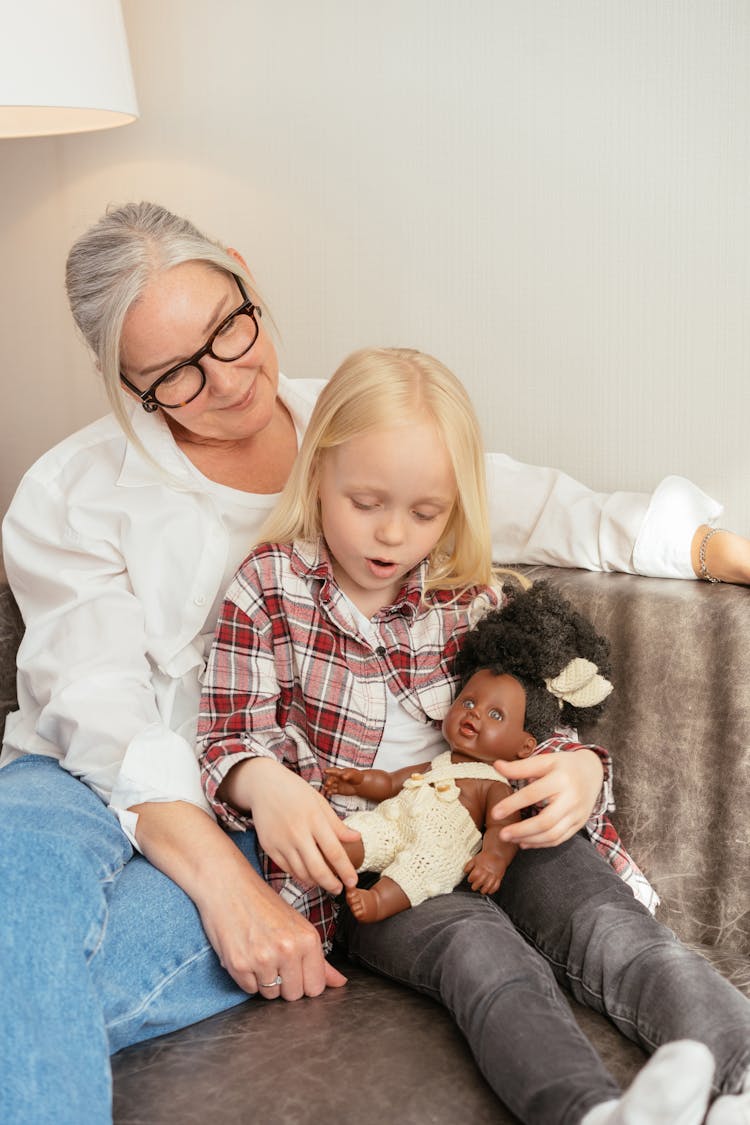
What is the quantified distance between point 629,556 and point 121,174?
4.30 ft

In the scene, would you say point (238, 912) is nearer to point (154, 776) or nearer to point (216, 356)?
point (154, 776)

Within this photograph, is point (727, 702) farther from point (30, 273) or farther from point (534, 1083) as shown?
point (30, 273)

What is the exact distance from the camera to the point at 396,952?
1211mm

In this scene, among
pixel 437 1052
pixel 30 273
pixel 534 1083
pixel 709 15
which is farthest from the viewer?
pixel 30 273

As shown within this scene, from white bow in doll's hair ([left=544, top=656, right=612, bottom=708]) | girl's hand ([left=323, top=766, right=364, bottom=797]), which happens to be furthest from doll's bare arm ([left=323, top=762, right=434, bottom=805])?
white bow in doll's hair ([left=544, top=656, right=612, bottom=708])

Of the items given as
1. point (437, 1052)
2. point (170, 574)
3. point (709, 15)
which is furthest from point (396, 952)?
point (709, 15)

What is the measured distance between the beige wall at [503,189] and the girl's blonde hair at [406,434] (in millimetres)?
503

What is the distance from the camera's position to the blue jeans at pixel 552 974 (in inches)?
38.7

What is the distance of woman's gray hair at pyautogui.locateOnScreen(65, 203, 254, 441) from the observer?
4.50 feet

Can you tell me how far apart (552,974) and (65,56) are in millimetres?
1424

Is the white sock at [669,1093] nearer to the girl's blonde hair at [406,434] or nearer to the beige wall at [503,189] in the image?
the girl's blonde hair at [406,434]

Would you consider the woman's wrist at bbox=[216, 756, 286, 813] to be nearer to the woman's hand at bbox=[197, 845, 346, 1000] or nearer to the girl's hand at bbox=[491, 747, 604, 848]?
the woman's hand at bbox=[197, 845, 346, 1000]

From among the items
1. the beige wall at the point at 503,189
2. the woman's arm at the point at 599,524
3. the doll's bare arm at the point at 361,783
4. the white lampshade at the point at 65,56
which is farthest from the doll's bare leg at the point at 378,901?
the white lampshade at the point at 65,56

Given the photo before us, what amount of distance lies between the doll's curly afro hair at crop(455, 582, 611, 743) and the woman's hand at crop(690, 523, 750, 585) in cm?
20
